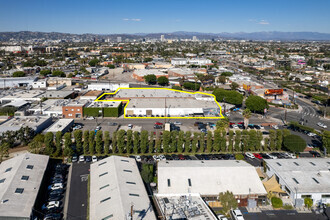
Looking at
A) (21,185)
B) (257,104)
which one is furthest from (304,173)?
(257,104)

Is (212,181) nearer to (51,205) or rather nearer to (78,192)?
(78,192)

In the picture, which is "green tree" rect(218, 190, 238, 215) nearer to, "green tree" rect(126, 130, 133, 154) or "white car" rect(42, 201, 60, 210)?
"white car" rect(42, 201, 60, 210)

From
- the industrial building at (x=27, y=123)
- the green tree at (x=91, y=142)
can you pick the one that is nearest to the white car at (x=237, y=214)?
the green tree at (x=91, y=142)

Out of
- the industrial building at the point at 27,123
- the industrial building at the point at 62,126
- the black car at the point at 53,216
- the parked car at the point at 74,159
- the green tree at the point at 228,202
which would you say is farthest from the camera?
the industrial building at the point at 62,126

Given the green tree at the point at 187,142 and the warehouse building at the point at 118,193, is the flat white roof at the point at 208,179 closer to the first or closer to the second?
the warehouse building at the point at 118,193

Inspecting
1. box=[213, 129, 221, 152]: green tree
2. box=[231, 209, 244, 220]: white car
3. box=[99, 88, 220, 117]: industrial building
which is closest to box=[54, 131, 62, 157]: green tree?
box=[99, 88, 220, 117]: industrial building

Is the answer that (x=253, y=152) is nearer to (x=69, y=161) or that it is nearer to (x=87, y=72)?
(x=69, y=161)
